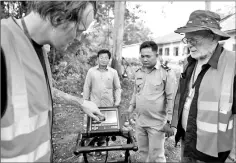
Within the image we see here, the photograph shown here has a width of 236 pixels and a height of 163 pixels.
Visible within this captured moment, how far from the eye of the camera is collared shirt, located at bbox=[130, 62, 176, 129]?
109 inches

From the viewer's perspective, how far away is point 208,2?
33.6 ft

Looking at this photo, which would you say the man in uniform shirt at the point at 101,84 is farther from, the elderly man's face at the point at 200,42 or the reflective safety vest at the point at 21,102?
the reflective safety vest at the point at 21,102

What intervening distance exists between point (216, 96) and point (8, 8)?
6.89m

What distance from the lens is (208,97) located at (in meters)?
1.77

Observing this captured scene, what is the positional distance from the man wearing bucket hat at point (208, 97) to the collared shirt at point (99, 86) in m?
1.74

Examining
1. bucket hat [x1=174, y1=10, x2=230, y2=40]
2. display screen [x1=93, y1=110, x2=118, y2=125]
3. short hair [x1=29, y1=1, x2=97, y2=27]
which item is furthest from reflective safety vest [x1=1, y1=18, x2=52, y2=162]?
→ bucket hat [x1=174, y1=10, x2=230, y2=40]

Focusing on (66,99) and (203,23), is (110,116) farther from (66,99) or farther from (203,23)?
(203,23)

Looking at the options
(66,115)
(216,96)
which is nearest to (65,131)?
(66,115)

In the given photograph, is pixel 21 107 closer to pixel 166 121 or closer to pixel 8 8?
pixel 166 121

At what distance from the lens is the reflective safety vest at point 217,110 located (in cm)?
167

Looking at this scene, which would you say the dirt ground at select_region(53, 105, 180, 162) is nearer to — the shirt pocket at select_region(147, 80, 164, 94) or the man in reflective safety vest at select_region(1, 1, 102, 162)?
the shirt pocket at select_region(147, 80, 164, 94)

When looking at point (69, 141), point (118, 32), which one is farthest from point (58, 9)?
point (118, 32)

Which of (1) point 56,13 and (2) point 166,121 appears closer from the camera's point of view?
(1) point 56,13

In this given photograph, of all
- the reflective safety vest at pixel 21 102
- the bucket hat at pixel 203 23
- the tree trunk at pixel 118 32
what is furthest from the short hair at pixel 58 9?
the tree trunk at pixel 118 32
